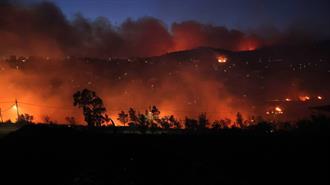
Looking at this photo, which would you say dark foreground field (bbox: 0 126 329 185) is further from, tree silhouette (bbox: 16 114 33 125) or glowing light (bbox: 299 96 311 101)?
glowing light (bbox: 299 96 311 101)

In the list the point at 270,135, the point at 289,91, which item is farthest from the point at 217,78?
the point at 270,135

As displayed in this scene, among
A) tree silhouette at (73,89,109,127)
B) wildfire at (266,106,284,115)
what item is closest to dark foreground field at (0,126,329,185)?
tree silhouette at (73,89,109,127)

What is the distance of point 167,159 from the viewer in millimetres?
11359

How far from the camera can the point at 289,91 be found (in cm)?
15625

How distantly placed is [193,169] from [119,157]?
329cm

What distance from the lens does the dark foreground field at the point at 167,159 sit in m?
9.91

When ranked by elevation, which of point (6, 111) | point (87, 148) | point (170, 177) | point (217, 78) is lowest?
point (170, 177)

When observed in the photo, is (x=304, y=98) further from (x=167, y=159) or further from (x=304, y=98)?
(x=167, y=159)

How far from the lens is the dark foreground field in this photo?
9.91m

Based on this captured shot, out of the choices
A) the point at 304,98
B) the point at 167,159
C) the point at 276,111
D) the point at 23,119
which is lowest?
the point at 167,159

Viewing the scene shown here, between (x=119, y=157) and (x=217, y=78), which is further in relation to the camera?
(x=217, y=78)

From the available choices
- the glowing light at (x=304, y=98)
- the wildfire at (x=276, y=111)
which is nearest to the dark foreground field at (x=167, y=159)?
the wildfire at (x=276, y=111)

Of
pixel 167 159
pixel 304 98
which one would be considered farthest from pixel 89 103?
pixel 304 98

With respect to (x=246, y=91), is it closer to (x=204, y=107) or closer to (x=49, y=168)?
(x=204, y=107)
